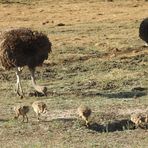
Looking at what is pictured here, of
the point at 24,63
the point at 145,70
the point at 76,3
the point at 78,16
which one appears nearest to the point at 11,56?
the point at 24,63

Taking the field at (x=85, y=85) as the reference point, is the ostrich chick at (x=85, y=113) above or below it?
above

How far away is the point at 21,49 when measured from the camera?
51.7 ft

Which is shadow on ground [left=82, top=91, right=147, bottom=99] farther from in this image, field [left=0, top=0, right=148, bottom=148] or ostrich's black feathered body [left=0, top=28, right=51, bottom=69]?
ostrich's black feathered body [left=0, top=28, right=51, bottom=69]

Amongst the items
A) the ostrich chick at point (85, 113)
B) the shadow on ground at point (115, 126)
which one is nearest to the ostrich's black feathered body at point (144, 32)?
the shadow on ground at point (115, 126)

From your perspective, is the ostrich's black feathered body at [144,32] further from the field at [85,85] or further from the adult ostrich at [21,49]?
the adult ostrich at [21,49]

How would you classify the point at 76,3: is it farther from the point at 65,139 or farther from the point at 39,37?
the point at 65,139

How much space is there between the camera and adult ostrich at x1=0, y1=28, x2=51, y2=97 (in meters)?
15.7

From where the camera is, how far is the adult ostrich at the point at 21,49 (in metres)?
15.7

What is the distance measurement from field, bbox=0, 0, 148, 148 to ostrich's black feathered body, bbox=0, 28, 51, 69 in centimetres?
71

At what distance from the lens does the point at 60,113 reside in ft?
43.2

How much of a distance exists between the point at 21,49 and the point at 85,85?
185 cm

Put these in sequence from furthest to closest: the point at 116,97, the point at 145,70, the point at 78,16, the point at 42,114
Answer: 1. the point at 78,16
2. the point at 145,70
3. the point at 116,97
4. the point at 42,114

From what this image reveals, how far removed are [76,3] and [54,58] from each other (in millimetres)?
20246

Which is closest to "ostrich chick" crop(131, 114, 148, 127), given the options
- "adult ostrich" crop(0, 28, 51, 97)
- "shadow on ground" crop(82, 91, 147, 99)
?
"shadow on ground" crop(82, 91, 147, 99)
